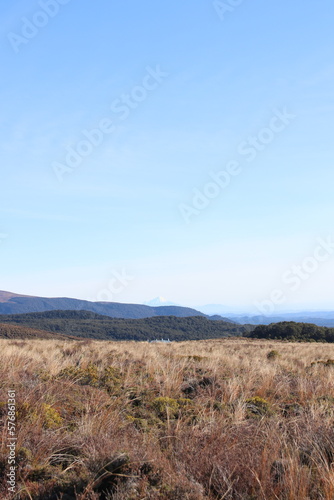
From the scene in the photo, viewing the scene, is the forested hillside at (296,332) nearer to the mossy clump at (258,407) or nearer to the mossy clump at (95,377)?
the mossy clump at (95,377)

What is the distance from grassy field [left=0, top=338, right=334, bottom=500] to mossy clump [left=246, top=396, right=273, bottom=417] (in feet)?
0.06

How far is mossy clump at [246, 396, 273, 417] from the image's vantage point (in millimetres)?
5168

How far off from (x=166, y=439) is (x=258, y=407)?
6.11 feet

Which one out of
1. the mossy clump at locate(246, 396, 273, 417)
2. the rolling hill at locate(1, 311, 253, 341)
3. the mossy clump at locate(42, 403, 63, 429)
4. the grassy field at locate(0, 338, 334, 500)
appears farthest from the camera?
the rolling hill at locate(1, 311, 253, 341)

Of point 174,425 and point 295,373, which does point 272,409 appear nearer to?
point 174,425

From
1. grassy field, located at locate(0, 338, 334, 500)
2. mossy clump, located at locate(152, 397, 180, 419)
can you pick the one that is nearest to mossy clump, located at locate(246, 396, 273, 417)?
grassy field, located at locate(0, 338, 334, 500)

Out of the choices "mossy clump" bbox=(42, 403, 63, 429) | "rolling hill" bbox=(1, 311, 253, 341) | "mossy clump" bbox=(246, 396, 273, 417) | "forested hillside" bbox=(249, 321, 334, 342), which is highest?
"mossy clump" bbox=(42, 403, 63, 429)

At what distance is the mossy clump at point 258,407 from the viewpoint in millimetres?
5168

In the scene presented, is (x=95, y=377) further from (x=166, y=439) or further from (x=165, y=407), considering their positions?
(x=166, y=439)

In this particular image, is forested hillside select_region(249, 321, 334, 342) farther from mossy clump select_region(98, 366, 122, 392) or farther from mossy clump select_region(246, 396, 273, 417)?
mossy clump select_region(246, 396, 273, 417)

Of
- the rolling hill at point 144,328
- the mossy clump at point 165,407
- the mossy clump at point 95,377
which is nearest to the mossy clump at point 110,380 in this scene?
the mossy clump at point 95,377

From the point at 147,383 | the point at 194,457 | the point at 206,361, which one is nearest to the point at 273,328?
the point at 206,361

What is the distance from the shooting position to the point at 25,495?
9.50 ft

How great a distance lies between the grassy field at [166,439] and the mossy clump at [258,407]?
0.06 ft
